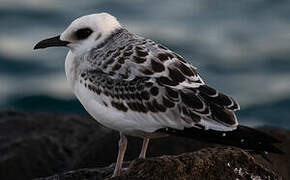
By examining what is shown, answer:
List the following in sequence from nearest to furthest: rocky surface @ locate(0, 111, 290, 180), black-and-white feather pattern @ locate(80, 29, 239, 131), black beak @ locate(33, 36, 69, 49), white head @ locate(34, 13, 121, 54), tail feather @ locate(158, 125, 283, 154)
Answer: tail feather @ locate(158, 125, 283, 154), black-and-white feather pattern @ locate(80, 29, 239, 131), rocky surface @ locate(0, 111, 290, 180), white head @ locate(34, 13, 121, 54), black beak @ locate(33, 36, 69, 49)

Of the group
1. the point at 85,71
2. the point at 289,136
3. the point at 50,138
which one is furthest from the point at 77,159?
the point at 85,71

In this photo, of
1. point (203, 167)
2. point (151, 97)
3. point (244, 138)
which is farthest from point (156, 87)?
point (244, 138)

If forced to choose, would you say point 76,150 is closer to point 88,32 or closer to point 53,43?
point 53,43

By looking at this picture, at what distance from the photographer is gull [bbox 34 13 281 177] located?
34.9ft

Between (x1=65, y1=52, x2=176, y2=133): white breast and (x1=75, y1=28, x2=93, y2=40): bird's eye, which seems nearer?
(x1=65, y1=52, x2=176, y2=133): white breast

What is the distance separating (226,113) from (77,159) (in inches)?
218

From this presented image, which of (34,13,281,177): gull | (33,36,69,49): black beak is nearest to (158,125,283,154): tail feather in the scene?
(34,13,281,177): gull

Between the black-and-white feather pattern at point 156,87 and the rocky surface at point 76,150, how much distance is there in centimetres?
55

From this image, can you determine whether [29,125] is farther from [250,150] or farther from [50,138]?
[250,150]

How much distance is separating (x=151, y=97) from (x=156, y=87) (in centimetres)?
13

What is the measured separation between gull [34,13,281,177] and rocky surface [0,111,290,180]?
474mm

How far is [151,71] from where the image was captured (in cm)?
1098

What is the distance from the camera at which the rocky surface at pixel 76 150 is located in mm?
11109

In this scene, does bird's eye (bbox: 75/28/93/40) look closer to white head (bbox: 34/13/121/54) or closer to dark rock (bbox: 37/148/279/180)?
white head (bbox: 34/13/121/54)
